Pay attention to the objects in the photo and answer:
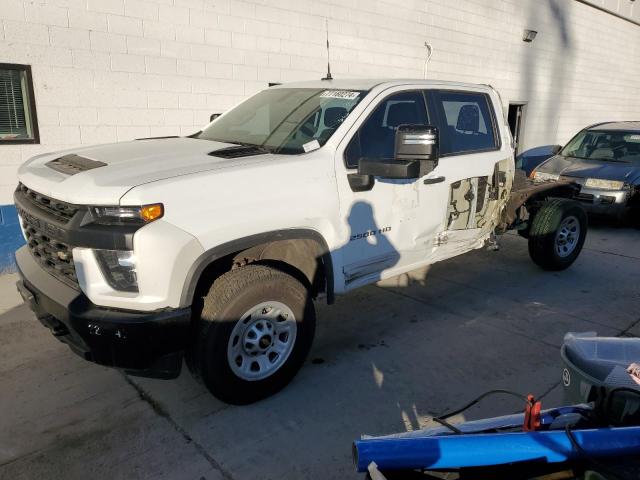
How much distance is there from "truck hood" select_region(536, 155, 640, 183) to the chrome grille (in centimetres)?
749

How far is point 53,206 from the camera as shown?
9.74 ft

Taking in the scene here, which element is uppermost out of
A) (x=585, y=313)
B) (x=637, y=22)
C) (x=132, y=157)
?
(x=637, y=22)

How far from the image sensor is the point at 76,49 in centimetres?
592

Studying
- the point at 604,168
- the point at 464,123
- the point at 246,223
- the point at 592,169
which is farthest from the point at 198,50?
the point at 604,168

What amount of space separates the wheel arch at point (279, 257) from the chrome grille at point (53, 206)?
0.75 metres

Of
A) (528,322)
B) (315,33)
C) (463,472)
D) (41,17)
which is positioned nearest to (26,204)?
(463,472)

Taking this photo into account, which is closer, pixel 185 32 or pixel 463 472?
pixel 463 472

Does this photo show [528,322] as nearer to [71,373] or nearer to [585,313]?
[585,313]

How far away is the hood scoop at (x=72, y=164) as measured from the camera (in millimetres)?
3084

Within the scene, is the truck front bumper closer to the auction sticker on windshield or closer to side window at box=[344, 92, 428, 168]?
side window at box=[344, 92, 428, 168]

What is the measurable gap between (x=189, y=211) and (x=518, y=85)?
1237cm

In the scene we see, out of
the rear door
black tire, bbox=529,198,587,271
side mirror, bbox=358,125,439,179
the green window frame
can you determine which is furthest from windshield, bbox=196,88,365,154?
black tire, bbox=529,198,587,271

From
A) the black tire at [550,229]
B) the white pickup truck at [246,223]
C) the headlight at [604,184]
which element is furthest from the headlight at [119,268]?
the headlight at [604,184]

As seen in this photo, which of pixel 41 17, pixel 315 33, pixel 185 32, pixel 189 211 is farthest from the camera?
pixel 315 33
